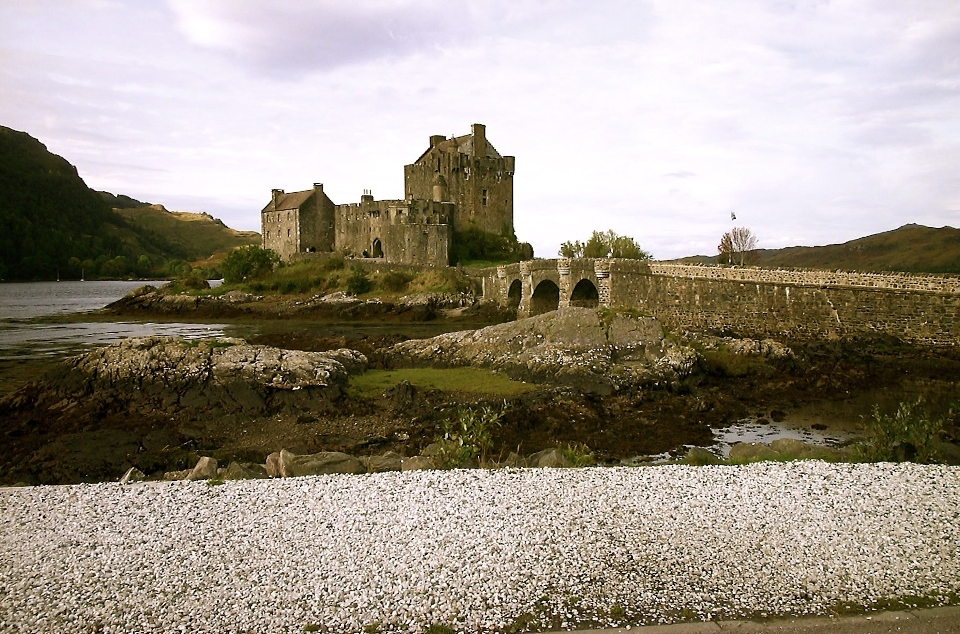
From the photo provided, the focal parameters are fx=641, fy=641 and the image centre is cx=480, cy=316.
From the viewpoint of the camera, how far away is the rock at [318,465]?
9312 mm

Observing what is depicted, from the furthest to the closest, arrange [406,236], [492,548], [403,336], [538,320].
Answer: [406,236] → [403,336] → [538,320] → [492,548]

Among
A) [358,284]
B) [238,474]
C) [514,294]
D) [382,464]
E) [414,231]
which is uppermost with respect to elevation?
[414,231]

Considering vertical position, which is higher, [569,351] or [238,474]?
[569,351]

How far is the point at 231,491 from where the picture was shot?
26.4 feet

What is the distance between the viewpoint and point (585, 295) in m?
38.5

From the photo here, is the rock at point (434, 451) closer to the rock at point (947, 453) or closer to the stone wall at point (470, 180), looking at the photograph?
the rock at point (947, 453)

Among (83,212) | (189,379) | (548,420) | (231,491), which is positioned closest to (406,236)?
(189,379)

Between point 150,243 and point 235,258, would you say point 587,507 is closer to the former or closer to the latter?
point 235,258

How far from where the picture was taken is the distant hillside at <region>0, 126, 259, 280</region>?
129125 millimetres

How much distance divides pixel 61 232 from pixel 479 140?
123462 mm

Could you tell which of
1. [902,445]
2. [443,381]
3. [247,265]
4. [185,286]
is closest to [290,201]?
[247,265]

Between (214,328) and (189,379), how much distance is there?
25142 millimetres

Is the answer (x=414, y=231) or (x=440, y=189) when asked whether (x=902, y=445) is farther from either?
(x=440, y=189)

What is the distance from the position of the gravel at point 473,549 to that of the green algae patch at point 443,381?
10.9 metres
